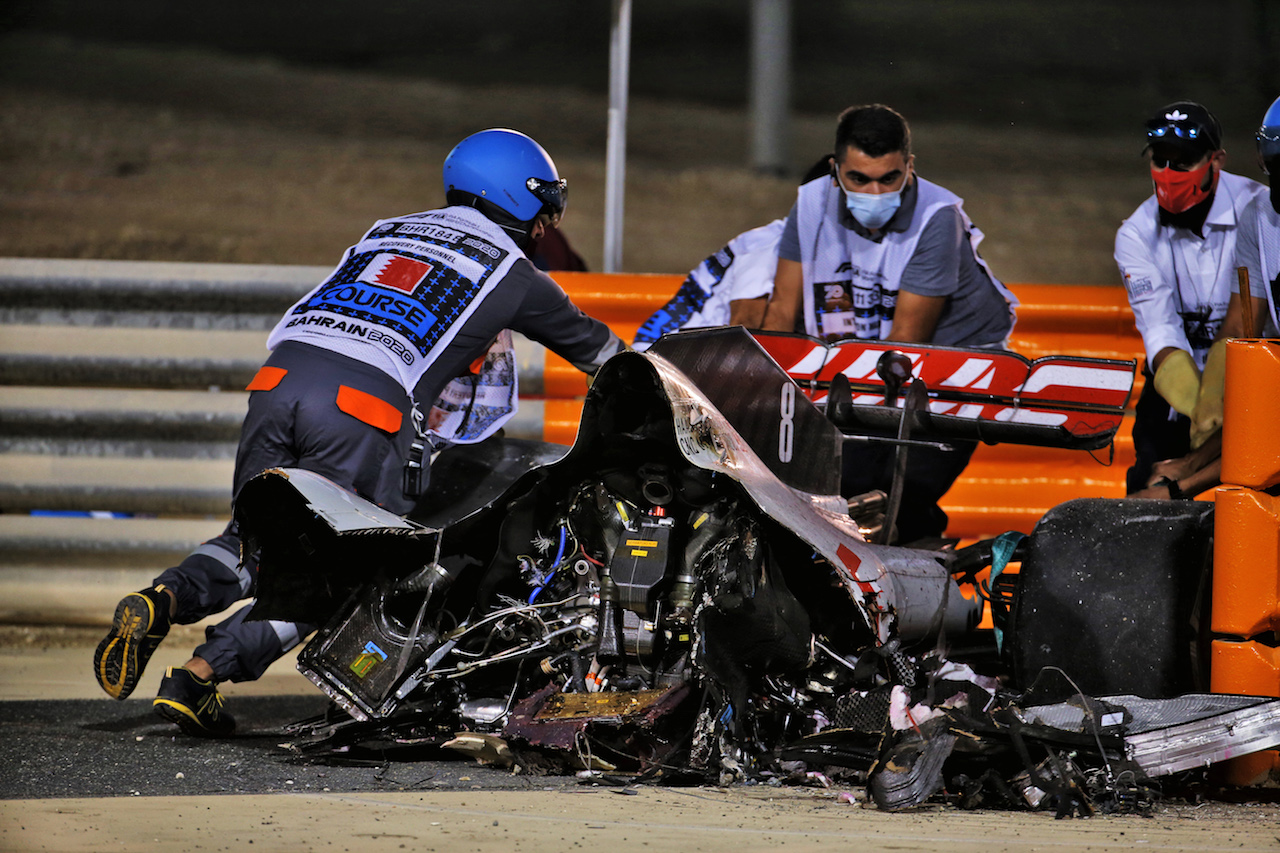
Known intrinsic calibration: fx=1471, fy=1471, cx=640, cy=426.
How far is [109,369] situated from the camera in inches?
251

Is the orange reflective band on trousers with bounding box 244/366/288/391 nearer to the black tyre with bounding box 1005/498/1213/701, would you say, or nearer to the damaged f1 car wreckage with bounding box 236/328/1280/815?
the damaged f1 car wreckage with bounding box 236/328/1280/815

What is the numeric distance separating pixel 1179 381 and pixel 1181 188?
0.72m

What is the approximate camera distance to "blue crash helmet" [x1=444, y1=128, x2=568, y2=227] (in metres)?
4.88

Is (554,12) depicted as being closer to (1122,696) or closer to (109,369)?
(109,369)

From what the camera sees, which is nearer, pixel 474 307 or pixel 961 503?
pixel 474 307

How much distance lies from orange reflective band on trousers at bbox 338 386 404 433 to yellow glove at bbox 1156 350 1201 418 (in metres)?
2.64

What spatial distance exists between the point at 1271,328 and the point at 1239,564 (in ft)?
5.42

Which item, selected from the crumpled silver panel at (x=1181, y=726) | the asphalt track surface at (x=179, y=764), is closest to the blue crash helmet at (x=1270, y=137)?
the crumpled silver panel at (x=1181, y=726)

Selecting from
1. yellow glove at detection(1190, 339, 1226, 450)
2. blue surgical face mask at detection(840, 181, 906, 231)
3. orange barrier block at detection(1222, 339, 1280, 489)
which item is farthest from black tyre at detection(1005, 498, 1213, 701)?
blue surgical face mask at detection(840, 181, 906, 231)

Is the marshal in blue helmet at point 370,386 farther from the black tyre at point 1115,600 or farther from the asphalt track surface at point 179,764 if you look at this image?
the black tyre at point 1115,600

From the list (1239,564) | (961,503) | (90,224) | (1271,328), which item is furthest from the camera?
(90,224)

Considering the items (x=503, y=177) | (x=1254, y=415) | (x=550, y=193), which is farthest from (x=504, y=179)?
(x=1254, y=415)

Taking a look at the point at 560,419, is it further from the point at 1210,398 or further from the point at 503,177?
the point at 1210,398

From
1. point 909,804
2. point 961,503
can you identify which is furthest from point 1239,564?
point 961,503
